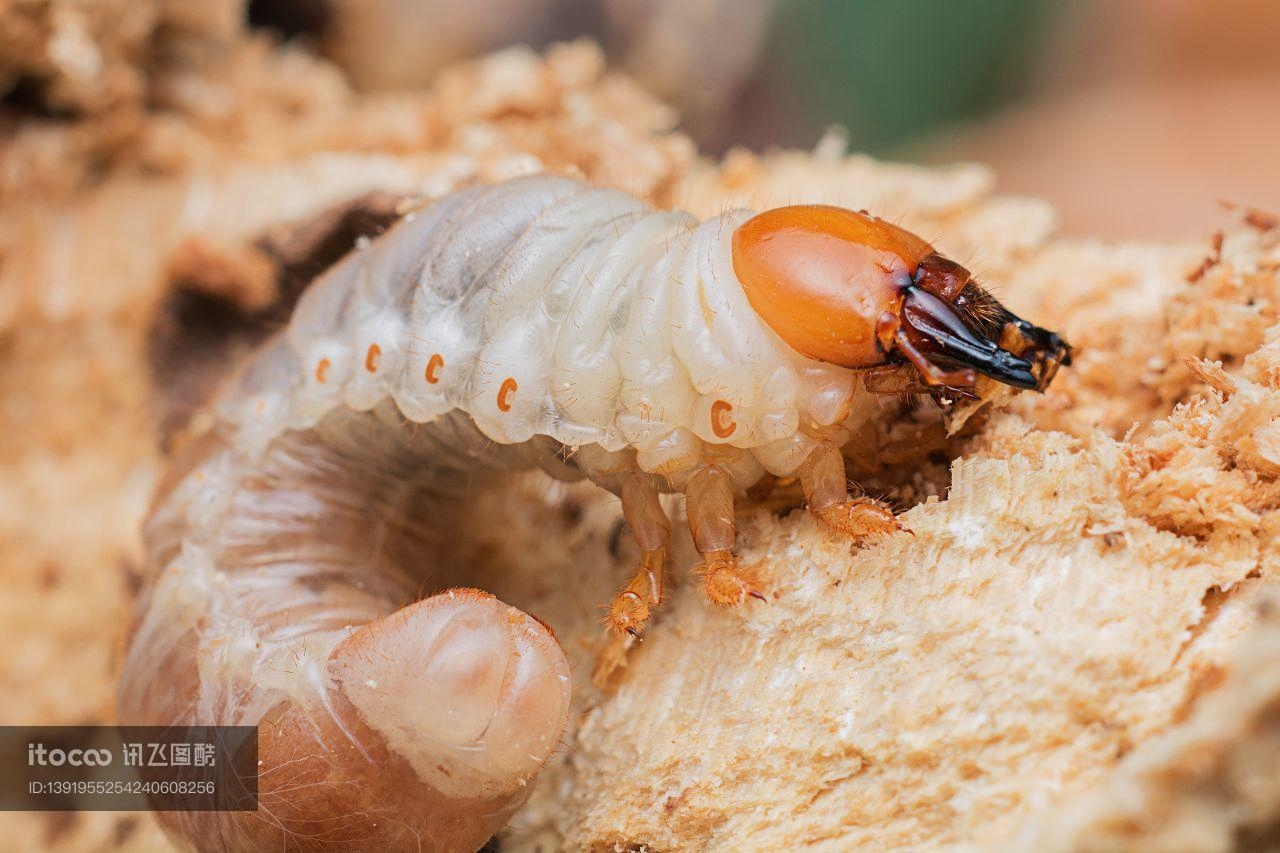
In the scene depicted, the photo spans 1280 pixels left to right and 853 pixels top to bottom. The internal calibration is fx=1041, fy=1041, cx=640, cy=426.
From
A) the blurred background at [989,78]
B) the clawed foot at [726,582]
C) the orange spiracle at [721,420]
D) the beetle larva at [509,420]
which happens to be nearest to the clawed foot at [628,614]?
the beetle larva at [509,420]

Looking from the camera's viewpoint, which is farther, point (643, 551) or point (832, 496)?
point (643, 551)

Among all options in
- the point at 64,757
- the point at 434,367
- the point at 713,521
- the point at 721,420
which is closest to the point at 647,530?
the point at 713,521

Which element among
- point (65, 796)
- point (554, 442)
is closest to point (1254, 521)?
point (554, 442)

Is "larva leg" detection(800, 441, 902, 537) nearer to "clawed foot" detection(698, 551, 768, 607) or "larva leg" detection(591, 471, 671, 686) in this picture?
"clawed foot" detection(698, 551, 768, 607)

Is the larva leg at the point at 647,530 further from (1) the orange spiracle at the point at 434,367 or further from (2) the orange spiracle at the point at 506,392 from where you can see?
(1) the orange spiracle at the point at 434,367

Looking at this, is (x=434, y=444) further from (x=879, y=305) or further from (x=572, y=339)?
(x=879, y=305)

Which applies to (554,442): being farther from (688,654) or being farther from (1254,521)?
(1254,521)
